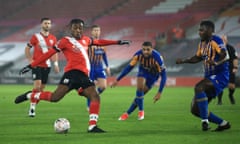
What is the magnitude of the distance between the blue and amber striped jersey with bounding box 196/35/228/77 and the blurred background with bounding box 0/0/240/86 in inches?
790

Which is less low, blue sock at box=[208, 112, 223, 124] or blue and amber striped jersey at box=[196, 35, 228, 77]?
blue and amber striped jersey at box=[196, 35, 228, 77]

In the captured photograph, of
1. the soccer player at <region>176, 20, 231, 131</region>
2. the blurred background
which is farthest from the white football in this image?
the blurred background

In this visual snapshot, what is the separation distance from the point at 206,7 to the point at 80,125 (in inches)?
1073

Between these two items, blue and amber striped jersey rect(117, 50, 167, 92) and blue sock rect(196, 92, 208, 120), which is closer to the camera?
blue sock rect(196, 92, 208, 120)

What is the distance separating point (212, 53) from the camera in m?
9.83

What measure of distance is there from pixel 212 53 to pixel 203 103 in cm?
86

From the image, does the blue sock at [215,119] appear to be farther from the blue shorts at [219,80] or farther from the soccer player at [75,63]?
the soccer player at [75,63]

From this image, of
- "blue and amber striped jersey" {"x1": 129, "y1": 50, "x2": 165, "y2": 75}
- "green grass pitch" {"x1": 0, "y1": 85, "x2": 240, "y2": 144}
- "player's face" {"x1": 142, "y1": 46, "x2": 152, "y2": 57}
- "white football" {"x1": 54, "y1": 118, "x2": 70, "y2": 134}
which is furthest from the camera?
"blue and amber striped jersey" {"x1": 129, "y1": 50, "x2": 165, "y2": 75}

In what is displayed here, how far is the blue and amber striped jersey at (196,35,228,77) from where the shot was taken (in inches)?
384

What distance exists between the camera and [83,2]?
1710 inches

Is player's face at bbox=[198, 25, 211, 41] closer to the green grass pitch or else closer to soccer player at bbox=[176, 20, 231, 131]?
soccer player at bbox=[176, 20, 231, 131]

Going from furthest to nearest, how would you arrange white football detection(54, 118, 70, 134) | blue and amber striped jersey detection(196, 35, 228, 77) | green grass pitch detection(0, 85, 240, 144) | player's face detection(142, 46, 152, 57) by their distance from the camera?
1. player's face detection(142, 46, 152, 57)
2. blue and amber striped jersey detection(196, 35, 228, 77)
3. white football detection(54, 118, 70, 134)
4. green grass pitch detection(0, 85, 240, 144)

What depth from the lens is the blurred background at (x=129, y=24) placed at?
33.8 metres

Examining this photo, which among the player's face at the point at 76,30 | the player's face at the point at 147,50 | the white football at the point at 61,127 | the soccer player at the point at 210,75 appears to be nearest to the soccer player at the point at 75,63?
the player's face at the point at 76,30
